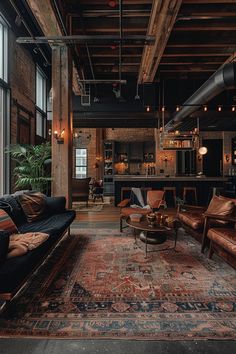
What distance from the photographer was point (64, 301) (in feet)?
6.66

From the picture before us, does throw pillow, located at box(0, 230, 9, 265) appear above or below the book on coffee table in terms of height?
above

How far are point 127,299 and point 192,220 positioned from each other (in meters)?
1.88

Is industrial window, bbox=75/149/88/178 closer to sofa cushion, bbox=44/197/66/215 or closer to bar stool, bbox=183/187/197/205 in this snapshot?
bar stool, bbox=183/187/197/205

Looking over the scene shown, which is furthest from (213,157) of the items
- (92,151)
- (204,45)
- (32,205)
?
(32,205)

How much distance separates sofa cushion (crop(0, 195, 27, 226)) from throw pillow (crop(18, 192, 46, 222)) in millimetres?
64

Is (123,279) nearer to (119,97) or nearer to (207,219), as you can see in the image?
(207,219)

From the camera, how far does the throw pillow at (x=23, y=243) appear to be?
204cm

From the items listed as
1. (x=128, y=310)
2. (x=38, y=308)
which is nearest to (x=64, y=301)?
(x=38, y=308)

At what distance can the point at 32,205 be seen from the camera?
3506 mm

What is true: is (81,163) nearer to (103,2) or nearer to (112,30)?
(112,30)

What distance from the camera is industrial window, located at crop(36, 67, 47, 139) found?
798 cm

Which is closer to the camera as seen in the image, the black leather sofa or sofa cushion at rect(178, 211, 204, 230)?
the black leather sofa

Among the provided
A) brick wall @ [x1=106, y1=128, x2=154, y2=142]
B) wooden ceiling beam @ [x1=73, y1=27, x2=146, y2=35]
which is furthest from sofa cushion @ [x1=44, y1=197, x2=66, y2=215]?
brick wall @ [x1=106, y1=128, x2=154, y2=142]

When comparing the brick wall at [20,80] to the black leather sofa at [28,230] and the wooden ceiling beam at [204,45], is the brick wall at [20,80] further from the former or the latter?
the wooden ceiling beam at [204,45]
